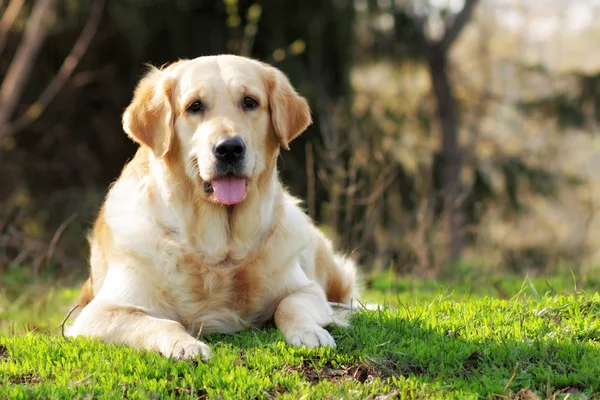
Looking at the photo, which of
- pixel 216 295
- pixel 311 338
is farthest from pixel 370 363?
pixel 216 295

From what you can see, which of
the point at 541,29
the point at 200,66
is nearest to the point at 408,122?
the point at 541,29

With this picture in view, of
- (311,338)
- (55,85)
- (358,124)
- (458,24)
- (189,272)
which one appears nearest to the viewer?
(311,338)

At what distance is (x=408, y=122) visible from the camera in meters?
12.3

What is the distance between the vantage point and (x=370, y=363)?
11.0ft

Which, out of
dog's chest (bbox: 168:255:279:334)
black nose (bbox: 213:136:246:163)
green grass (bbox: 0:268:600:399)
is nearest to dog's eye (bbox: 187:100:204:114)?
black nose (bbox: 213:136:246:163)

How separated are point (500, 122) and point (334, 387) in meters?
11.9

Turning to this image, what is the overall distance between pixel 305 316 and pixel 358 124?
23.6ft

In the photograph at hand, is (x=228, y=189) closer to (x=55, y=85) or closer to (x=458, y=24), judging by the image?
(x=55, y=85)

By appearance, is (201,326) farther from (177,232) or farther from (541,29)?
(541,29)

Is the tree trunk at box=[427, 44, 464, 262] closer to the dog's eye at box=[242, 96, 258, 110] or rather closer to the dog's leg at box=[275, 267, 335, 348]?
the dog's leg at box=[275, 267, 335, 348]

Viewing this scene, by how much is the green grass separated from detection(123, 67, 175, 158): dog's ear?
1.09 metres

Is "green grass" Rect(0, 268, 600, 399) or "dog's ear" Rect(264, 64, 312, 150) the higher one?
"dog's ear" Rect(264, 64, 312, 150)

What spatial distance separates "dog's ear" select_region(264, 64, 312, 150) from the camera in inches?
168

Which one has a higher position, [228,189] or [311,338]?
[228,189]
